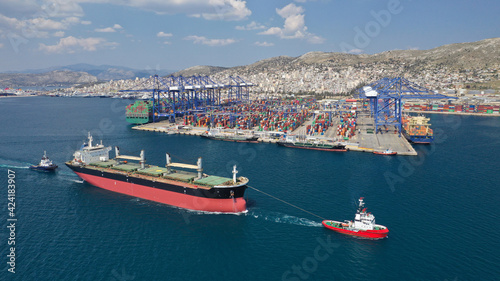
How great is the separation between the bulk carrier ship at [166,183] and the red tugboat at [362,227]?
10875mm

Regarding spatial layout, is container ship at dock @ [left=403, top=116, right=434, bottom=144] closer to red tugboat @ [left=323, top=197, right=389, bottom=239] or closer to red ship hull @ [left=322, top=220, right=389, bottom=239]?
red tugboat @ [left=323, top=197, right=389, bottom=239]

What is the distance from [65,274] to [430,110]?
150m

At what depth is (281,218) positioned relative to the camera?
33.4 m

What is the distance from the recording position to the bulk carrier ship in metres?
35.0

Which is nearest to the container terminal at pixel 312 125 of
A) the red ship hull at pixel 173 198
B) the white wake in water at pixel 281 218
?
the white wake in water at pixel 281 218

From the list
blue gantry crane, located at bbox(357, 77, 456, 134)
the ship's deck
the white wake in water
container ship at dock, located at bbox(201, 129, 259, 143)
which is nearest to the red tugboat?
the white wake in water

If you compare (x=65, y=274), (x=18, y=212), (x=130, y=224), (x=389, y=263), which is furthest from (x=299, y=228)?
(x=18, y=212)

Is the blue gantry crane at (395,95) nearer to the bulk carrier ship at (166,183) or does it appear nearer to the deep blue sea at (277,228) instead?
the deep blue sea at (277,228)

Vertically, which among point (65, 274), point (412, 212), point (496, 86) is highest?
Result: point (496, 86)

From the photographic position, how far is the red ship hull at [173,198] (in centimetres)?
3509

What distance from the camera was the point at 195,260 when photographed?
26719 mm

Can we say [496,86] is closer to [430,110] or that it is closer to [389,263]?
[430,110]

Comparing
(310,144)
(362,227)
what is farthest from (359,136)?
(362,227)

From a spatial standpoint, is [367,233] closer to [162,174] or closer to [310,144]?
[162,174]
